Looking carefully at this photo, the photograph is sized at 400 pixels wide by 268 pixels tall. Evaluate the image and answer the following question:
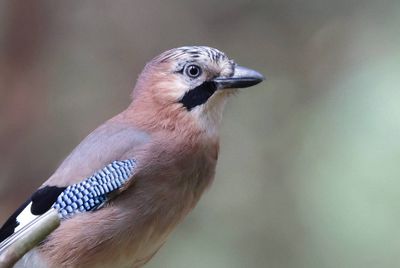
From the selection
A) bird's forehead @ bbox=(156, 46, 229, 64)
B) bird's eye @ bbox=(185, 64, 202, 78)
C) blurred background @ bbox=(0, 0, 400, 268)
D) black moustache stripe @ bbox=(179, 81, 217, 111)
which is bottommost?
blurred background @ bbox=(0, 0, 400, 268)

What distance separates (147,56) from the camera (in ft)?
19.3

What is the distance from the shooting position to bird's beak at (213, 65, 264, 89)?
2.96 metres

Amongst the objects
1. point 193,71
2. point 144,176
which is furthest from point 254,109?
point 144,176

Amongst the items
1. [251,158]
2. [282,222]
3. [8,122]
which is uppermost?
[8,122]

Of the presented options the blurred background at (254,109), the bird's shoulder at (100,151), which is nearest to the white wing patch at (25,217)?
the bird's shoulder at (100,151)

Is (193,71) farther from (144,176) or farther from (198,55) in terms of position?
(144,176)

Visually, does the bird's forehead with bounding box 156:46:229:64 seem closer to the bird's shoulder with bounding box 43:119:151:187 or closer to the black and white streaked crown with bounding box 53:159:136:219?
the bird's shoulder with bounding box 43:119:151:187

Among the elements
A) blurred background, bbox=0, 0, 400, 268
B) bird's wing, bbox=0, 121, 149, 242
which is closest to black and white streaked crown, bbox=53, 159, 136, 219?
bird's wing, bbox=0, 121, 149, 242

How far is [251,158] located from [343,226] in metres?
1.21

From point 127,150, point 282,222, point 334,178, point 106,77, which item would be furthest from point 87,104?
point 127,150

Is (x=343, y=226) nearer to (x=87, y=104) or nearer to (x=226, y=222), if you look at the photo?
(x=226, y=222)

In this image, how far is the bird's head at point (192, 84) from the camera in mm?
2986

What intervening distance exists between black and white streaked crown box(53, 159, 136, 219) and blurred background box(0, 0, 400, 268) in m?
1.71

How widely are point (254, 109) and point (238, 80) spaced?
2.71 meters
